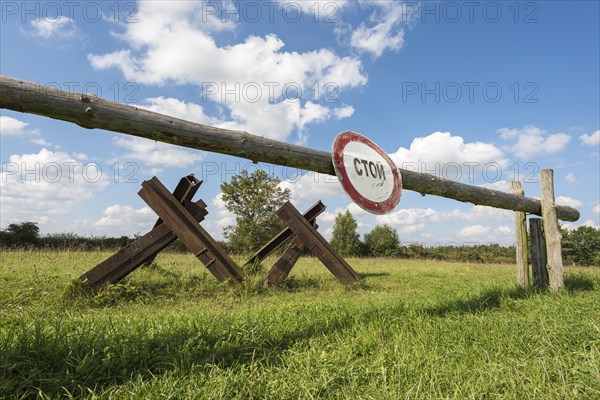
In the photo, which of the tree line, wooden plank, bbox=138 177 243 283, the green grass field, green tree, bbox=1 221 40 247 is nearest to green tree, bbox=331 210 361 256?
the tree line

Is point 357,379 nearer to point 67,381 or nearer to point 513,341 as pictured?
point 513,341

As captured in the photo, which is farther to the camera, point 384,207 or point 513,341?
point 384,207

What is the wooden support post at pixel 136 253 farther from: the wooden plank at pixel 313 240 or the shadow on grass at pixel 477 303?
the shadow on grass at pixel 477 303

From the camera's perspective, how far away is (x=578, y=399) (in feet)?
6.79

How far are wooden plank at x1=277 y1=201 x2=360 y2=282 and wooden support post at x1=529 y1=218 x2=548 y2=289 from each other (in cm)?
339

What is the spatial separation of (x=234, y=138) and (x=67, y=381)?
86.8 inches

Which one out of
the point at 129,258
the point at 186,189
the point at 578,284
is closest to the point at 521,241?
the point at 578,284

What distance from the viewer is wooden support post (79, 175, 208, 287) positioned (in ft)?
18.0

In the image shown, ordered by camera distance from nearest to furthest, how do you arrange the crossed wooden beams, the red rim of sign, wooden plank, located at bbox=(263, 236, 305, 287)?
1. the red rim of sign
2. the crossed wooden beams
3. wooden plank, located at bbox=(263, 236, 305, 287)

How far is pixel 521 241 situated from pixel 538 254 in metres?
0.35

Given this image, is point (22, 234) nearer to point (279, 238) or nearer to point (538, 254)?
point (279, 238)

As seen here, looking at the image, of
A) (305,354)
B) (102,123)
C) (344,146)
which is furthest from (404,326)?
(102,123)

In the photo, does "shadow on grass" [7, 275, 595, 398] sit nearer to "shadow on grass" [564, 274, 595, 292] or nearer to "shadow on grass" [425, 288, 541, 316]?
"shadow on grass" [425, 288, 541, 316]

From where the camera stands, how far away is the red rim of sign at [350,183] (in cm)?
369
